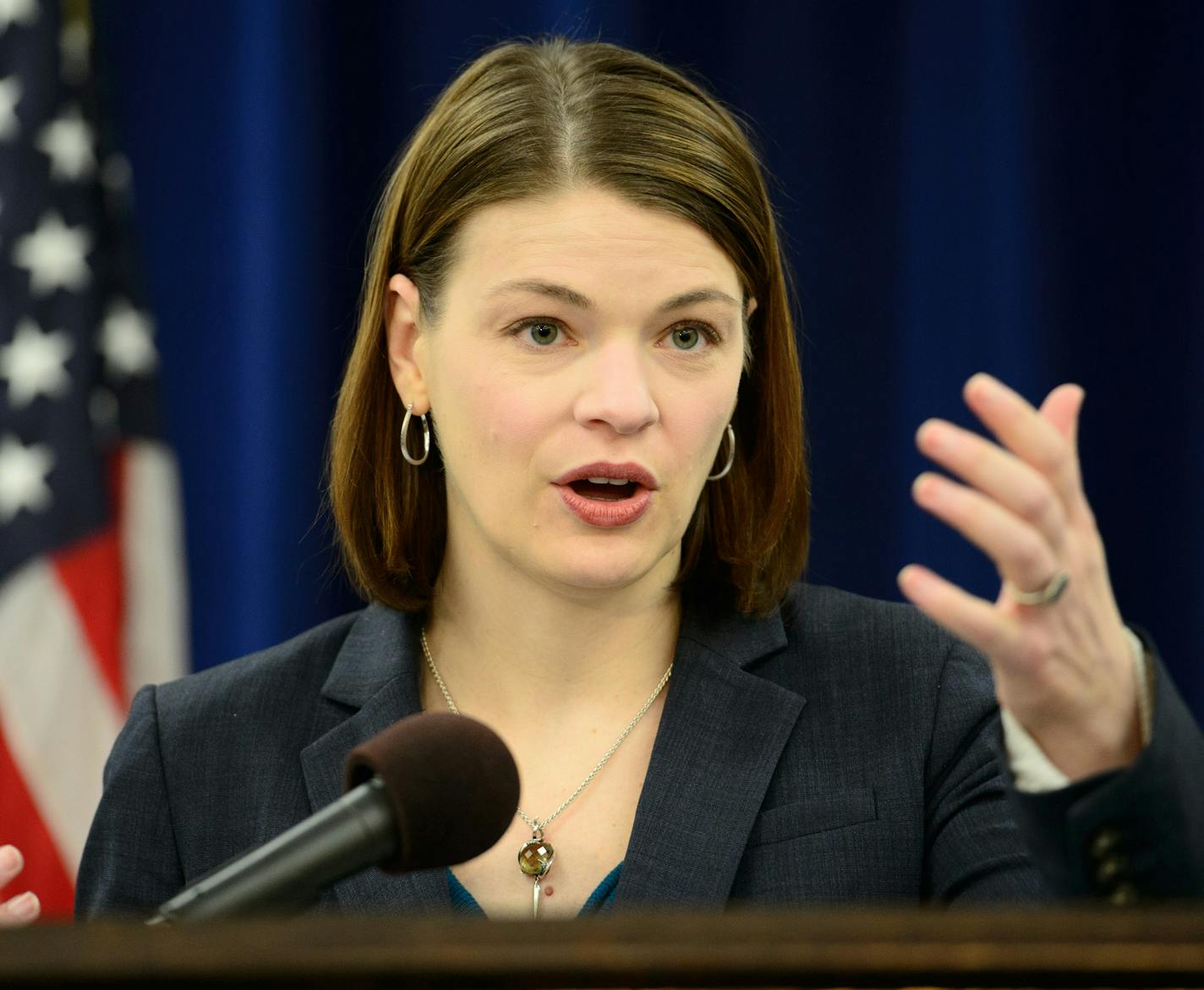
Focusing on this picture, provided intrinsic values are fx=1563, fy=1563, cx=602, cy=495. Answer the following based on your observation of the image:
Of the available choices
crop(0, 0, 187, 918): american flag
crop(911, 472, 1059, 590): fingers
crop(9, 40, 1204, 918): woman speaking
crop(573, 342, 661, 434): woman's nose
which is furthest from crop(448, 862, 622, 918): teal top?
crop(0, 0, 187, 918): american flag

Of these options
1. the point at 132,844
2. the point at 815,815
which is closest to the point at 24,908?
the point at 132,844

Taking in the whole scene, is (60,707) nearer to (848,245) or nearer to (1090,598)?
(848,245)

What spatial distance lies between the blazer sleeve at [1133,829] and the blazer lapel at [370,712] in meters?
0.65

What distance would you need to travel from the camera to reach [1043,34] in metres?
2.70

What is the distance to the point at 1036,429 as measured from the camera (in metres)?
0.99

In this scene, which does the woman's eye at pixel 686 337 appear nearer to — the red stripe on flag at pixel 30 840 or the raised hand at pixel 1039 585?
the raised hand at pixel 1039 585

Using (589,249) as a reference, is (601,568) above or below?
below

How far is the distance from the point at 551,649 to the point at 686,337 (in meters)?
0.37

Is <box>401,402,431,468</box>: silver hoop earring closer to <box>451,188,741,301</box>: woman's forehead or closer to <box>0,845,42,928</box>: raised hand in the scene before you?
<box>451,188,741,301</box>: woman's forehead

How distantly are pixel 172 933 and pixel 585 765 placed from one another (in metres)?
1.05

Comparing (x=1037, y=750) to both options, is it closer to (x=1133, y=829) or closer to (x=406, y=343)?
(x=1133, y=829)

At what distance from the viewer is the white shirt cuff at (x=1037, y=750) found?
1072mm

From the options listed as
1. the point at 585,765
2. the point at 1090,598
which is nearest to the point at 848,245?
the point at 585,765

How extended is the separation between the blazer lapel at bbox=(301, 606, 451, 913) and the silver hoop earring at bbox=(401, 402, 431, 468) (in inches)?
7.3
